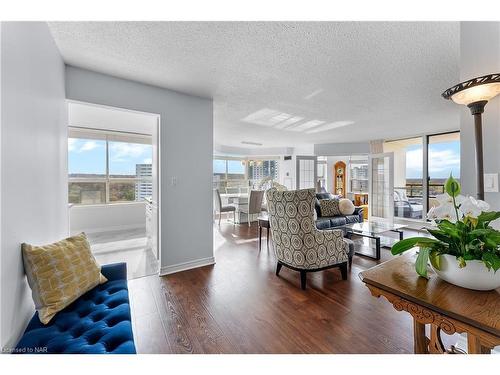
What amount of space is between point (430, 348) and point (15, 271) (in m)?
2.35

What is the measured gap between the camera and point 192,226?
118 inches

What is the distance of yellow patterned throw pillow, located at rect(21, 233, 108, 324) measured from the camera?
1.20 meters

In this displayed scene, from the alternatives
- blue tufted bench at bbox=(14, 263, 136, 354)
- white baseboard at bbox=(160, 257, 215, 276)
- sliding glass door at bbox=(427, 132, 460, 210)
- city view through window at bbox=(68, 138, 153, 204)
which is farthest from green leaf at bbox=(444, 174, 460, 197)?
city view through window at bbox=(68, 138, 153, 204)

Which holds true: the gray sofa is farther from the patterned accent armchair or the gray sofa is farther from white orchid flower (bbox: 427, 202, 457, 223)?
white orchid flower (bbox: 427, 202, 457, 223)

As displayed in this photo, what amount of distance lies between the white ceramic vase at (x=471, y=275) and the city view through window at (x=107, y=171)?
5468 mm

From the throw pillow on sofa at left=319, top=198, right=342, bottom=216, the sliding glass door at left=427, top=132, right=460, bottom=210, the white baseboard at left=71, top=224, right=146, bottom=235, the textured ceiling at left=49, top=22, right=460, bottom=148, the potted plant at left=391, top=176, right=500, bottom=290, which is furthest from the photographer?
the sliding glass door at left=427, top=132, right=460, bottom=210

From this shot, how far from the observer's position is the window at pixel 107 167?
5031 mm

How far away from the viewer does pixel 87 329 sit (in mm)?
1136

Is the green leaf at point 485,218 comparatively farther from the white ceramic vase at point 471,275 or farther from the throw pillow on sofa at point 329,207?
the throw pillow on sofa at point 329,207

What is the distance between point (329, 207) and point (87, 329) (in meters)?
4.31

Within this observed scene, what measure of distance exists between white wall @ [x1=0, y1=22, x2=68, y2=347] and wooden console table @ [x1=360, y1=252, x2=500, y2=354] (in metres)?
1.77

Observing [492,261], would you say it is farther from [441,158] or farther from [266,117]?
[441,158]

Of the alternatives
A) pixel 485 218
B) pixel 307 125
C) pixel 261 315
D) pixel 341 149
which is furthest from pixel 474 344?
pixel 341 149

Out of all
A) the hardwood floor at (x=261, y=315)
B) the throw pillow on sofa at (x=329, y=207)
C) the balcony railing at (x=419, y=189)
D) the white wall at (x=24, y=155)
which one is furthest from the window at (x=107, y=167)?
the balcony railing at (x=419, y=189)
